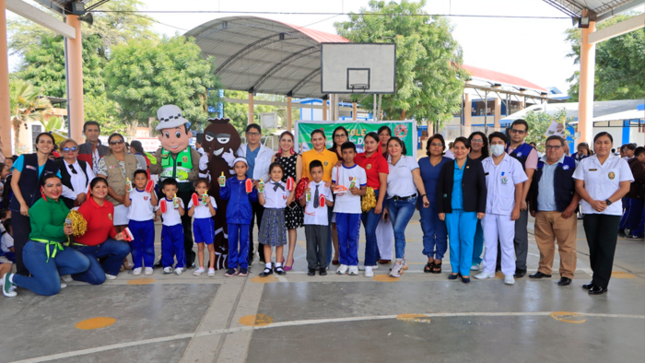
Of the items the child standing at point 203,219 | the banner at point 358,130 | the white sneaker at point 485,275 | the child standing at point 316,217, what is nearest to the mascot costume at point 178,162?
the child standing at point 203,219

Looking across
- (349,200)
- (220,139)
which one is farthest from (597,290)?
(220,139)

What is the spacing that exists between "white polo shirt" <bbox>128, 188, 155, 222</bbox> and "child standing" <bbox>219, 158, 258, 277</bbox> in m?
0.85

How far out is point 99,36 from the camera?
103 feet

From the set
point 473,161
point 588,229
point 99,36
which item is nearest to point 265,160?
point 473,161

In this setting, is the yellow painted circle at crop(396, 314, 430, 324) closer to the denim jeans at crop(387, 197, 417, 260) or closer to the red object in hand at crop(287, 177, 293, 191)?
the denim jeans at crop(387, 197, 417, 260)

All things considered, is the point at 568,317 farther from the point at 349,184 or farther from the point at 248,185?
the point at 248,185

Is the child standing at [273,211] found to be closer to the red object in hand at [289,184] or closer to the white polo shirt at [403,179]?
the red object in hand at [289,184]

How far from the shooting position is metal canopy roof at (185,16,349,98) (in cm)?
2173

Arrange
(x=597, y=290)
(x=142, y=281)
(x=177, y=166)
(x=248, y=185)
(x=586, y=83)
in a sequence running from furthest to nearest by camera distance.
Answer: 1. (x=586, y=83)
2. (x=177, y=166)
3. (x=248, y=185)
4. (x=142, y=281)
5. (x=597, y=290)

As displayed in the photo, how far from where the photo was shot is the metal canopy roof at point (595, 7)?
51.1 feet

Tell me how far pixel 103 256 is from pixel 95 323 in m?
1.47

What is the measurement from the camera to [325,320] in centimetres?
412

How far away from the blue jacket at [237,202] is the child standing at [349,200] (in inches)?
39.1

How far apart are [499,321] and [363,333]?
1204mm
